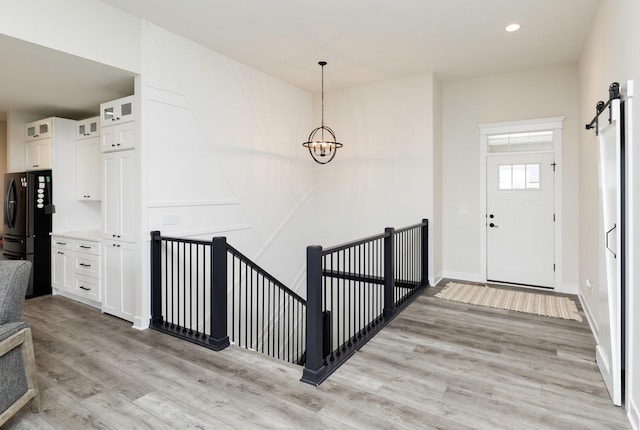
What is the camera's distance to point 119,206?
3949 millimetres

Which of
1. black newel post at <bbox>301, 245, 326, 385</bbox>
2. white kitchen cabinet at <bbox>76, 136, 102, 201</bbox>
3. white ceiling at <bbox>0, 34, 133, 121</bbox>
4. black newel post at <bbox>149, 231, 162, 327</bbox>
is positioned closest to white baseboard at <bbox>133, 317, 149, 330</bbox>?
black newel post at <bbox>149, 231, 162, 327</bbox>

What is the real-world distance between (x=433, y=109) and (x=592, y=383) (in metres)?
3.97

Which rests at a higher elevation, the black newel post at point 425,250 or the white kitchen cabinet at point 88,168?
the white kitchen cabinet at point 88,168

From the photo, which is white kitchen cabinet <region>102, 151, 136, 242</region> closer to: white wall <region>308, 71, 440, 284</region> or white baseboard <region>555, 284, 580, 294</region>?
white wall <region>308, 71, 440, 284</region>

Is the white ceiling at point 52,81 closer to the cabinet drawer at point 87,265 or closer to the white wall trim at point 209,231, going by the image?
the white wall trim at point 209,231

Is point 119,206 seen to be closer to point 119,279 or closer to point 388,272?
point 119,279

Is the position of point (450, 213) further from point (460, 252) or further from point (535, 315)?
point (535, 315)

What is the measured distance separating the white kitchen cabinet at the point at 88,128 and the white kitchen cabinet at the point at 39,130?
0.33 m

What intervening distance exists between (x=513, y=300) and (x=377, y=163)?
2810mm

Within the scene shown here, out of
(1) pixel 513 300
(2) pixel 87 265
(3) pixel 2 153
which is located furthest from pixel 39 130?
(1) pixel 513 300

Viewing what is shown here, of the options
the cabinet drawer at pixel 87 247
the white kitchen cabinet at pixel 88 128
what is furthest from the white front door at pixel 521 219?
the white kitchen cabinet at pixel 88 128

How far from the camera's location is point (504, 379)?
2707mm

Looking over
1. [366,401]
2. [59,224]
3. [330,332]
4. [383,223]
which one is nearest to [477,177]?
[383,223]

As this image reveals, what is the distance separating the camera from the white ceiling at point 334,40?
347 cm
